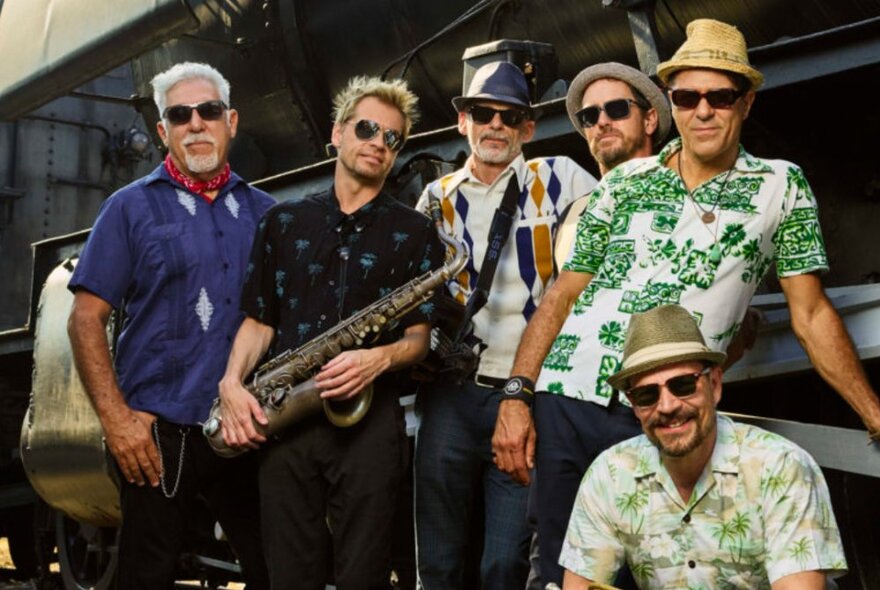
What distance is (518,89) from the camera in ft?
13.4

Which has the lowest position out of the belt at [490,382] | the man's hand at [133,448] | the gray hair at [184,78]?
the man's hand at [133,448]

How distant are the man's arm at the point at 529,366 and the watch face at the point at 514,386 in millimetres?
18

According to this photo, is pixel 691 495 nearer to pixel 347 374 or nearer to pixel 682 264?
pixel 682 264

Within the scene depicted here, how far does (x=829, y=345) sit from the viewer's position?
304cm

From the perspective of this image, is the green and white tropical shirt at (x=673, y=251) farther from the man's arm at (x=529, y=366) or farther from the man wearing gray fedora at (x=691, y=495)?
the man wearing gray fedora at (x=691, y=495)

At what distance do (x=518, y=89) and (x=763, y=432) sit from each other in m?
1.54

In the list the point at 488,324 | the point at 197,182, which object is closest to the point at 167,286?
the point at 197,182

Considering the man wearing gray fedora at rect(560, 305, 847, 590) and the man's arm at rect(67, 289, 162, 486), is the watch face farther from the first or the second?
the man's arm at rect(67, 289, 162, 486)

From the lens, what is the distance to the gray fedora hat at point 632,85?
12.4 ft

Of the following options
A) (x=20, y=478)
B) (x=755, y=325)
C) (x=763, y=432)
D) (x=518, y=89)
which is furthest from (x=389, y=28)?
(x=20, y=478)

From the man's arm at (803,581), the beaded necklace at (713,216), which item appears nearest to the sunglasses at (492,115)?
the beaded necklace at (713,216)

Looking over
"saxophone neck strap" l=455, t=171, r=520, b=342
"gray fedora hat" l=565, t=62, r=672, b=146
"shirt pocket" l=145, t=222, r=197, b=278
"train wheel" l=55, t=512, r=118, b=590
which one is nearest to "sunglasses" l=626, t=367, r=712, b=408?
"saxophone neck strap" l=455, t=171, r=520, b=342

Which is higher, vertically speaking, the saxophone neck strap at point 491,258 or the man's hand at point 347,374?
the saxophone neck strap at point 491,258

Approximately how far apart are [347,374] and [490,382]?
19.2 inches
